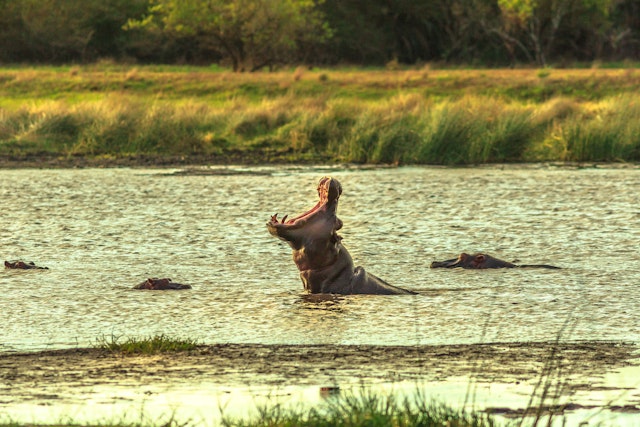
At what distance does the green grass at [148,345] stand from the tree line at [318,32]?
40.2 meters

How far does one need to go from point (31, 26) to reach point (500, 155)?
3321cm

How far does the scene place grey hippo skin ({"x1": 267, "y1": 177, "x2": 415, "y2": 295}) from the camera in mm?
10711

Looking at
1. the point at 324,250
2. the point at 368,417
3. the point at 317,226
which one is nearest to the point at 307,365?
the point at 368,417

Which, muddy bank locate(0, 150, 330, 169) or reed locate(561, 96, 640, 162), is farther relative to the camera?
reed locate(561, 96, 640, 162)

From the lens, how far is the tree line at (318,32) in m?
49.5

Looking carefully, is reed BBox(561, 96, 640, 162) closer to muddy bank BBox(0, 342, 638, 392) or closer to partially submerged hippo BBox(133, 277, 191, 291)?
partially submerged hippo BBox(133, 277, 191, 291)

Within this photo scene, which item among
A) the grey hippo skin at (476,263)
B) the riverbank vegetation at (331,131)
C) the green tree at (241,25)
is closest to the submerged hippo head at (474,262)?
the grey hippo skin at (476,263)

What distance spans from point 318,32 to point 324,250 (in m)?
48.0

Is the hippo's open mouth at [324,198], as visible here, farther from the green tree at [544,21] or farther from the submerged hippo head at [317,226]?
the green tree at [544,21]

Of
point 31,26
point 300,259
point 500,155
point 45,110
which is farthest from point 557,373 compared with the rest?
point 31,26

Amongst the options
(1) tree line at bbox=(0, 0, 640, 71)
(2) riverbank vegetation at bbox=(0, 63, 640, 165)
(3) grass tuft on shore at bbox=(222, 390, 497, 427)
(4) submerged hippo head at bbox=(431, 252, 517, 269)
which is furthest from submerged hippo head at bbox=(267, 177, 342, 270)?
(1) tree line at bbox=(0, 0, 640, 71)

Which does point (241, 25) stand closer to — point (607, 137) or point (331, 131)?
point (331, 131)

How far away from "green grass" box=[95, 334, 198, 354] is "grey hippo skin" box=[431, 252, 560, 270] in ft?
14.1

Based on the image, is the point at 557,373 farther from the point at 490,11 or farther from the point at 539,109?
the point at 490,11
